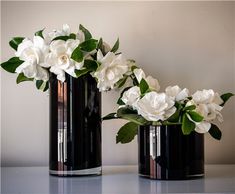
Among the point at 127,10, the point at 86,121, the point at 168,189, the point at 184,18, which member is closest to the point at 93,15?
the point at 127,10

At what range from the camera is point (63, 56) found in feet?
3.02

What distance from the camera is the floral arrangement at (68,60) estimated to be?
36.0 inches

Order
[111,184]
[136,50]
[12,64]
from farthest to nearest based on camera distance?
[136,50]
[12,64]
[111,184]

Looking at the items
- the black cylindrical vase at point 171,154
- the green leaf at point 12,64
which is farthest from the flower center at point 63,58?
the black cylindrical vase at point 171,154

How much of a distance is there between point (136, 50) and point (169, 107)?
367mm

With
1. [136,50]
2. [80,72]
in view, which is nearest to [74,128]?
[80,72]

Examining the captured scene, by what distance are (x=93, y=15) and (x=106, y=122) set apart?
11.8 inches

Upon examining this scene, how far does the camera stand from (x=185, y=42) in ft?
4.00

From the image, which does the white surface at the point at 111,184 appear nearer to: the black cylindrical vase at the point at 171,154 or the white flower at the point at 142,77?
the black cylindrical vase at the point at 171,154

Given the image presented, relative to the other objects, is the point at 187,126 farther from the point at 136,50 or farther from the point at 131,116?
the point at 136,50

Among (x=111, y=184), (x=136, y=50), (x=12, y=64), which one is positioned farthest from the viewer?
(x=136, y=50)

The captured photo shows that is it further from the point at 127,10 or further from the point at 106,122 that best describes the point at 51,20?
the point at 106,122

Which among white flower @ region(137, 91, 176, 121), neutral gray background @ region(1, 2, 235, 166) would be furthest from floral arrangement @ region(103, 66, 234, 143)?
neutral gray background @ region(1, 2, 235, 166)

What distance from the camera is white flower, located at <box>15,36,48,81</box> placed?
3.04ft
